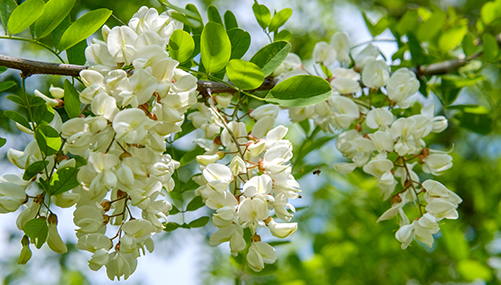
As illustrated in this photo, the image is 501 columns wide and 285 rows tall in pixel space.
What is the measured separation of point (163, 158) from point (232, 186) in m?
0.11

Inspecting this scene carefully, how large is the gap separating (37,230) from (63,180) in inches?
2.8

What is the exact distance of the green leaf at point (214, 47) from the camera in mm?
509

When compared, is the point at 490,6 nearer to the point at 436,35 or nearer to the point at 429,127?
the point at 436,35

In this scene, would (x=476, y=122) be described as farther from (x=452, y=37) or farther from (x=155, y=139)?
(x=155, y=139)

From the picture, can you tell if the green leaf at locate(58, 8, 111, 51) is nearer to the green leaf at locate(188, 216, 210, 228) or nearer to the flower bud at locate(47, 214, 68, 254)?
the flower bud at locate(47, 214, 68, 254)

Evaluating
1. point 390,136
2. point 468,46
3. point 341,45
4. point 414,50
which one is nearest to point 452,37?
point 468,46

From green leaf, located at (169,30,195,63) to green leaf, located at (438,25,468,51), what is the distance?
0.71 meters

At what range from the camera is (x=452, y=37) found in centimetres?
98

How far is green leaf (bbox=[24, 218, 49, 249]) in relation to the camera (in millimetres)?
488

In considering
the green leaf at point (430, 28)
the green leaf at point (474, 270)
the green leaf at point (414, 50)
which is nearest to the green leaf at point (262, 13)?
the green leaf at point (414, 50)

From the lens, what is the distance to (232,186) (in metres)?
0.56

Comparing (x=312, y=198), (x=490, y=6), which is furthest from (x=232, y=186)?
(x=312, y=198)

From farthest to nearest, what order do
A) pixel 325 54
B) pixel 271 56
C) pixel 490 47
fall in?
pixel 490 47 < pixel 325 54 < pixel 271 56

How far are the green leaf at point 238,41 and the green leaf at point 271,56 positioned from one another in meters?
0.03
